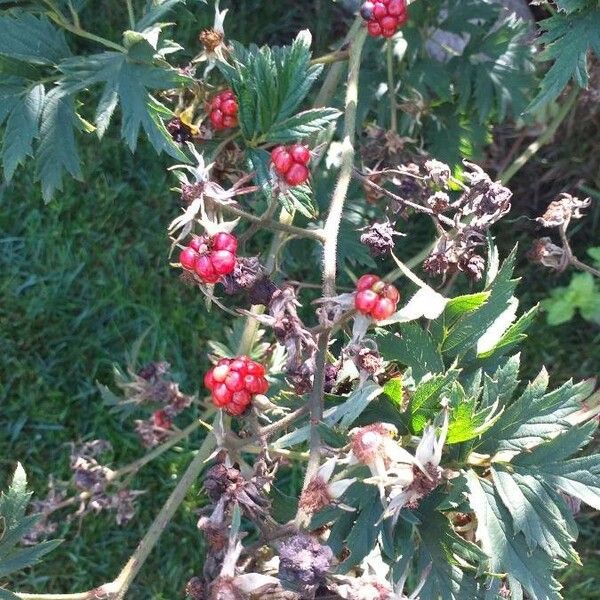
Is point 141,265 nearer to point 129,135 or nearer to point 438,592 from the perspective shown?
point 129,135

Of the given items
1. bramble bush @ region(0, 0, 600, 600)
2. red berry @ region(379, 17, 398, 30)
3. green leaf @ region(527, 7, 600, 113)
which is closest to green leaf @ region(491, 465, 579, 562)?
bramble bush @ region(0, 0, 600, 600)

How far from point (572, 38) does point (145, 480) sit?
178 cm

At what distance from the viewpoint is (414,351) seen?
5.14 feet

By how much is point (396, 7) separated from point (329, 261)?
59 centimetres

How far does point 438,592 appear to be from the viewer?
4.94 ft

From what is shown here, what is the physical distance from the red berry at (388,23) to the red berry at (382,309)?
0.68 metres

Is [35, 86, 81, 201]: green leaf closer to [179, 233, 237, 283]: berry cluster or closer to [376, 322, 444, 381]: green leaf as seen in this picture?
[179, 233, 237, 283]: berry cluster

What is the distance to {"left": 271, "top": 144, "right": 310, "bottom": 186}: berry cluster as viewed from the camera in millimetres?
1469

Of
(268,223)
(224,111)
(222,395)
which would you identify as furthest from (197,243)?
(224,111)

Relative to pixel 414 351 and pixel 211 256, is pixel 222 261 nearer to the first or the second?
→ pixel 211 256

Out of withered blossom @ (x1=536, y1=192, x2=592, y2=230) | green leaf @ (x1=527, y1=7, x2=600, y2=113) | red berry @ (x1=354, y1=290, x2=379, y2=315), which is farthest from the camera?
withered blossom @ (x1=536, y1=192, x2=592, y2=230)

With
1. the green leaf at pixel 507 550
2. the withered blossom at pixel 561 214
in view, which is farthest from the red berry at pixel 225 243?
the withered blossom at pixel 561 214

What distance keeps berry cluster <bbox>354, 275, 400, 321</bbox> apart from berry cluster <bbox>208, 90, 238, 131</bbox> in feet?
1.84

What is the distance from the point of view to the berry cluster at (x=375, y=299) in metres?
1.31
